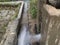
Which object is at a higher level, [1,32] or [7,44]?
[7,44]

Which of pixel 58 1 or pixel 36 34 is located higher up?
pixel 58 1

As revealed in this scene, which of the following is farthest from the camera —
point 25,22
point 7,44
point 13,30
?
point 25,22

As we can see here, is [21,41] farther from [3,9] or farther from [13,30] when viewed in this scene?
[3,9]

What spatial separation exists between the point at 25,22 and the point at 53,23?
3.92 metres

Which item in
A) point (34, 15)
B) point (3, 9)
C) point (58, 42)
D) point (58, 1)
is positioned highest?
point (58, 1)

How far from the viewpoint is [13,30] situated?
384cm

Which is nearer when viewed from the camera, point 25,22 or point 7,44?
point 7,44

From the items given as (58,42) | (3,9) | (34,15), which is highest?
(58,42)

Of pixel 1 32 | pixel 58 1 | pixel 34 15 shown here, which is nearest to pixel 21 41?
pixel 1 32

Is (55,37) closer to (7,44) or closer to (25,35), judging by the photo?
(7,44)

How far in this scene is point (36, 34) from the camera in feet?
13.1

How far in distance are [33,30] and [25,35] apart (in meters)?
0.36

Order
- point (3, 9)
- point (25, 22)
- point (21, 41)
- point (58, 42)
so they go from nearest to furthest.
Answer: point (58, 42) < point (21, 41) < point (25, 22) < point (3, 9)

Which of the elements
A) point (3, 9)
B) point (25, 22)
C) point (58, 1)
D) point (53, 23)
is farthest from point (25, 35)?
point (3, 9)
